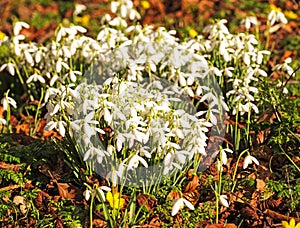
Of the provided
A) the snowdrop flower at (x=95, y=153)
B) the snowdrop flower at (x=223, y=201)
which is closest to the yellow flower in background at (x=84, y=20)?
the snowdrop flower at (x=95, y=153)

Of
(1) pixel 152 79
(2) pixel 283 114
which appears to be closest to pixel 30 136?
(1) pixel 152 79

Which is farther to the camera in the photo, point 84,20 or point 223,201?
point 84,20

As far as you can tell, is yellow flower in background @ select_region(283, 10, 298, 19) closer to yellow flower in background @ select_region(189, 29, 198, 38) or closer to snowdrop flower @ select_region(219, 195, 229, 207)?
yellow flower in background @ select_region(189, 29, 198, 38)

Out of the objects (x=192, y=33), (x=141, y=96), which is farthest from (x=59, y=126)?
(x=192, y=33)

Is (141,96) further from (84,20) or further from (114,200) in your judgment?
(84,20)

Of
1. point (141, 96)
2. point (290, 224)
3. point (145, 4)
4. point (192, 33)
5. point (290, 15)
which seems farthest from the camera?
point (145, 4)

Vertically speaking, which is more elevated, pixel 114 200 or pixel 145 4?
pixel 145 4

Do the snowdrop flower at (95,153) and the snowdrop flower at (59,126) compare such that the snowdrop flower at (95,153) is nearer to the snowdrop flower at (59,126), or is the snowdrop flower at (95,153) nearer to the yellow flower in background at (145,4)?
the snowdrop flower at (59,126)

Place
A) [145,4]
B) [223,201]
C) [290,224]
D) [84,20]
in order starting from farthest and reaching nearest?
1. [145,4]
2. [84,20]
3. [223,201]
4. [290,224]

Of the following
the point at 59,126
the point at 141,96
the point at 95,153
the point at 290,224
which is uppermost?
the point at 141,96
